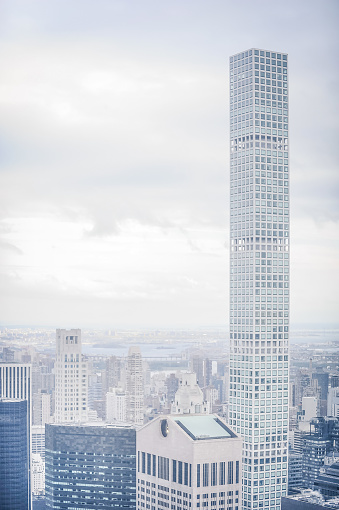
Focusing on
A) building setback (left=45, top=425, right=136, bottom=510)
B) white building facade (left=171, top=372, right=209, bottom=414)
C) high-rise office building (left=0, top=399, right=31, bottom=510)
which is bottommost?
building setback (left=45, top=425, right=136, bottom=510)

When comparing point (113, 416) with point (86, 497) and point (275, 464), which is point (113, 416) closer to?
point (86, 497)

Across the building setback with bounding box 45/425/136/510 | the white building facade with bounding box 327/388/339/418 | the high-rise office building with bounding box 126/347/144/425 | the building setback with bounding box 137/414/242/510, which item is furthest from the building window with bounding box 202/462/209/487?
the white building facade with bounding box 327/388/339/418

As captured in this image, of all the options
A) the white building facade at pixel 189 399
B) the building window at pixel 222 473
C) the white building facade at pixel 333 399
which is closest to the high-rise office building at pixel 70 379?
the white building facade at pixel 189 399

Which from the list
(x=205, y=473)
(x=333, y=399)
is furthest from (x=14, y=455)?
(x=333, y=399)

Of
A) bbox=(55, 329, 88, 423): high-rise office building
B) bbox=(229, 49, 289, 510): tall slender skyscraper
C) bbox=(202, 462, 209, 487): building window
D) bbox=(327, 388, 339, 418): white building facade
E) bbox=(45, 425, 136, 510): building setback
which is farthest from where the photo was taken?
bbox=(229, 49, 289, 510): tall slender skyscraper

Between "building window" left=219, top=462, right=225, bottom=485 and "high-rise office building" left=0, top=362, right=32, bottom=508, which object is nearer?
"high-rise office building" left=0, top=362, right=32, bottom=508

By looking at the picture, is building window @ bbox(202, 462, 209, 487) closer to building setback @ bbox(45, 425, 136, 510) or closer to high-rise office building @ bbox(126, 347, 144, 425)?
building setback @ bbox(45, 425, 136, 510)
